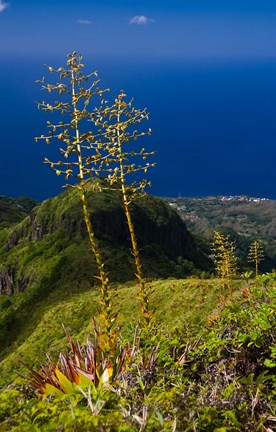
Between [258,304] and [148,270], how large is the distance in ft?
162

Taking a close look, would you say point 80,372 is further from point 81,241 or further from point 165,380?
point 81,241

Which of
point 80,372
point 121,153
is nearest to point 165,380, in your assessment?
point 80,372

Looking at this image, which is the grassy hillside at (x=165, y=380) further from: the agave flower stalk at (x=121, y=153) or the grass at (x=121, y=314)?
the grass at (x=121, y=314)

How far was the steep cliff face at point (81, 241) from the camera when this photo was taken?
5866 cm

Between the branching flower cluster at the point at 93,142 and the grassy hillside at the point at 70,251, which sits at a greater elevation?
the branching flower cluster at the point at 93,142

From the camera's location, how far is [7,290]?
71.7m

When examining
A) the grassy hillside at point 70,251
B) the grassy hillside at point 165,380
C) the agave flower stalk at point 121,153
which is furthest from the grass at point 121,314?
the grassy hillside at point 165,380

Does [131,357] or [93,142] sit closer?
[131,357]

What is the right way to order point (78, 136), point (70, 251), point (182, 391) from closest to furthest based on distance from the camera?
point (182, 391) < point (78, 136) < point (70, 251)

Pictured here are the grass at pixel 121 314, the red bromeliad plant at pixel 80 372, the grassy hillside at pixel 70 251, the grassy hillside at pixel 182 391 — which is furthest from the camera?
the grassy hillside at pixel 70 251

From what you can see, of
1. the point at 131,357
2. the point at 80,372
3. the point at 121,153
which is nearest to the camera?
the point at 131,357

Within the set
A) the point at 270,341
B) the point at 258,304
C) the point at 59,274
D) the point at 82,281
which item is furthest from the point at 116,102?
the point at 59,274

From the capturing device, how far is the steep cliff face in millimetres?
58656

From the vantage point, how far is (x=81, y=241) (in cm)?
6638
